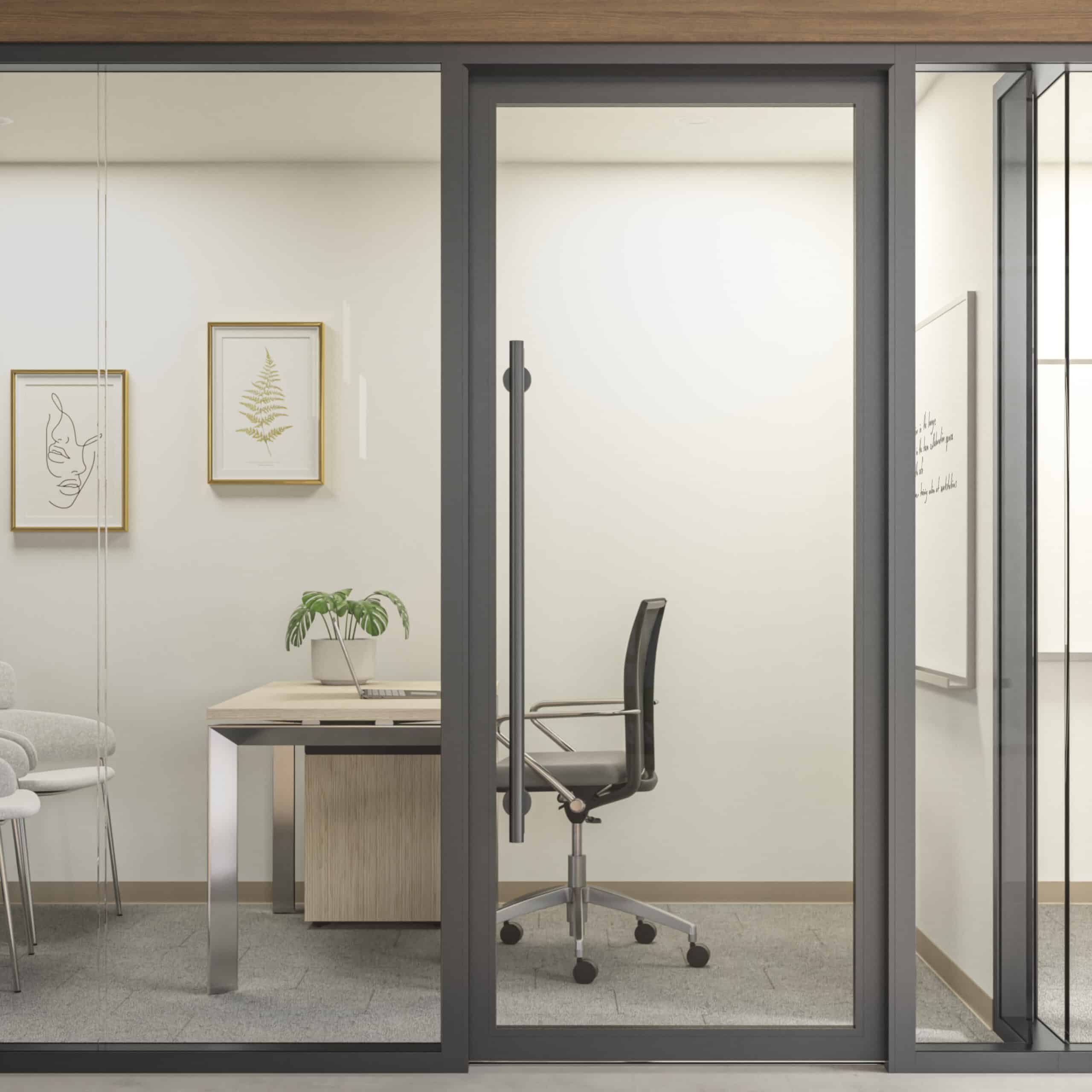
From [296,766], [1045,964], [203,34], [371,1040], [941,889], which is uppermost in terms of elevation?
[203,34]

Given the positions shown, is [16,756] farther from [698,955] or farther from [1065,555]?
[1065,555]

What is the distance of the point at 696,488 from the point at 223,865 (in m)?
1.47

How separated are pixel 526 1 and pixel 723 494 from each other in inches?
49.5

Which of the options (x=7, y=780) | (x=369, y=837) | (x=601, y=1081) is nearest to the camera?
(x=601, y=1081)

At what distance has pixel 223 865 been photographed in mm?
2430

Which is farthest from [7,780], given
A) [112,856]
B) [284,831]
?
[284,831]

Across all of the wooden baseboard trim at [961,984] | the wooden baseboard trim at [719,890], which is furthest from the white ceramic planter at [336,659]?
the wooden baseboard trim at [961,984]

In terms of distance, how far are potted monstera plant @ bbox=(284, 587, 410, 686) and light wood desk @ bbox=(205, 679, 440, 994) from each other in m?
0.04

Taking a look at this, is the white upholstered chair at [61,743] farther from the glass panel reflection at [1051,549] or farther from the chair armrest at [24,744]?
the glass panel reflection at [1051,549]

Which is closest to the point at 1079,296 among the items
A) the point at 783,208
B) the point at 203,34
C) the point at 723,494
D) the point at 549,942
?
the point at 783,208

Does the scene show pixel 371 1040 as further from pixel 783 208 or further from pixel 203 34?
pixel 203 34

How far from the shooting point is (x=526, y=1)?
2355 millimetres

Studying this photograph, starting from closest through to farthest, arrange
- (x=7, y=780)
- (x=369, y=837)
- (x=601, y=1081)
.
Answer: (x=601, y=1081)
(x=7, y=780)
(x=369, y=837)

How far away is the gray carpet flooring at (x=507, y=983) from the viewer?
2.41 m
